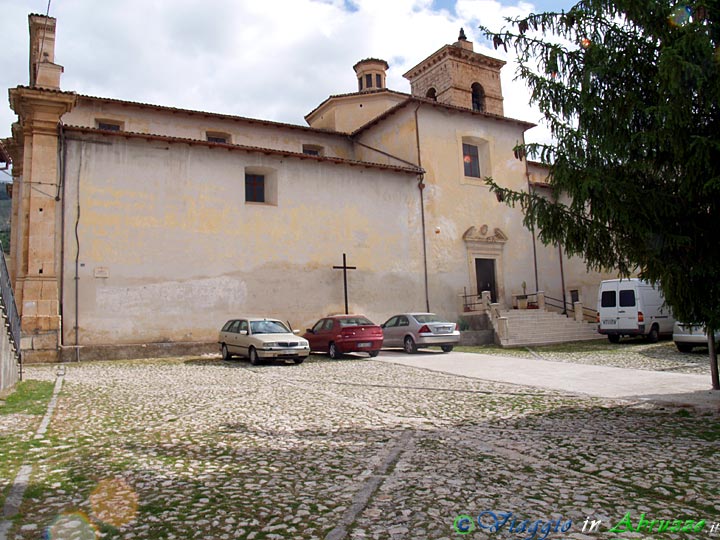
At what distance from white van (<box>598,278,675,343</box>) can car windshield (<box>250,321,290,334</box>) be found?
11.6 m

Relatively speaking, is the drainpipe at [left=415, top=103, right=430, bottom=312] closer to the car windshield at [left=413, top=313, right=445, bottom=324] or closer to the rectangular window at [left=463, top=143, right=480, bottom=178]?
the rectangular window at [left=463, top=143, right=480, bottom=178]

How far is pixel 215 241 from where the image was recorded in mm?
20562

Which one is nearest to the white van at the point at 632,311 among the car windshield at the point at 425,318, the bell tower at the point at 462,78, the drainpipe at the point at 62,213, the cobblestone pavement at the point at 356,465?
the car windshield at the point at 425,318

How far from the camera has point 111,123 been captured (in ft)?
77.7

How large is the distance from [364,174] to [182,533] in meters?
21.5

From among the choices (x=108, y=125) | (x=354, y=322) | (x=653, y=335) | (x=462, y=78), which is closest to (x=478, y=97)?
(x=462, y=78)

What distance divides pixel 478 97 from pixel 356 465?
27.5 metres

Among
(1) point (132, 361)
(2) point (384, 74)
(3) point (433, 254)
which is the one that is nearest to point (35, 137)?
(1) point (132, 361)

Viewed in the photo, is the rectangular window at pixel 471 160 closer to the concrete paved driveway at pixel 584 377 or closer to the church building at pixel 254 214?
the church building at pixel 254 214

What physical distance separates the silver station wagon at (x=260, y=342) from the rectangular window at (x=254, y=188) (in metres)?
6.40

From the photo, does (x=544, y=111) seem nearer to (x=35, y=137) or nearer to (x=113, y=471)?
(x=113, y=471)

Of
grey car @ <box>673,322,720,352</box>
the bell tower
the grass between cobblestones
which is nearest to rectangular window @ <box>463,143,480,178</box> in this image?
the bell tower

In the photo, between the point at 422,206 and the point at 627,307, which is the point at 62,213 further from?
the point at 627,307

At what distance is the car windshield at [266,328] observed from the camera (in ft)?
53.8
